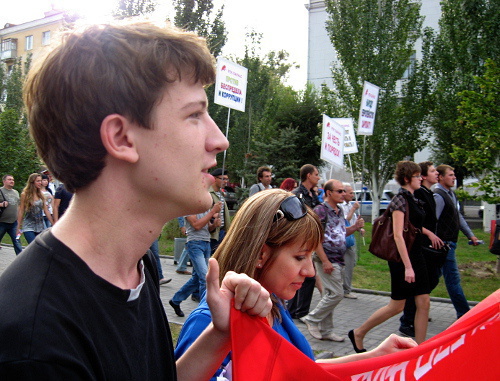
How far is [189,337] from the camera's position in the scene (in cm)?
174

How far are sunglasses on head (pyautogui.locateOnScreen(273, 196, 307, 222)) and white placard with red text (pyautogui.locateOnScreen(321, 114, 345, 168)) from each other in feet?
28.8

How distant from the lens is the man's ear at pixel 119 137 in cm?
113

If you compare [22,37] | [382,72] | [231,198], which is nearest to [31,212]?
[382,72]

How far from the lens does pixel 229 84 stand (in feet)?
37.4

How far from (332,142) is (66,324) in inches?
425

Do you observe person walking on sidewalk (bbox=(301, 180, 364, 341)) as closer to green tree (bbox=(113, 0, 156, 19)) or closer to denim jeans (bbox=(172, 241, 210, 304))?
denim jeans (bbox=(172, 241, 210, 304))

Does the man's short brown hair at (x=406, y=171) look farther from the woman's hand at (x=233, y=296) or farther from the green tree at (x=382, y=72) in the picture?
the green tree at (x=382, y=72)

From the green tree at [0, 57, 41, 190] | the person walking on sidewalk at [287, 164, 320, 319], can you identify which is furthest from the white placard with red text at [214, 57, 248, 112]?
the green tree at [0, 57, 41, 190]

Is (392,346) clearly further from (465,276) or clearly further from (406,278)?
(465,276)

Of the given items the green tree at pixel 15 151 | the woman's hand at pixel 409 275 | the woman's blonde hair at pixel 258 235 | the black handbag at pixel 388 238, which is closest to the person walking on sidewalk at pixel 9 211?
the black handbag at pixel 388 238

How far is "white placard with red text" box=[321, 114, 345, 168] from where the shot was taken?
11094 mm

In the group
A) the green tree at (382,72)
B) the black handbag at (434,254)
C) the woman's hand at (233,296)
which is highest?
the green tree at (382,72)

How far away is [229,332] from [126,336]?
392mm

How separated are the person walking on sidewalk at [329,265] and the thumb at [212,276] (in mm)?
4916
